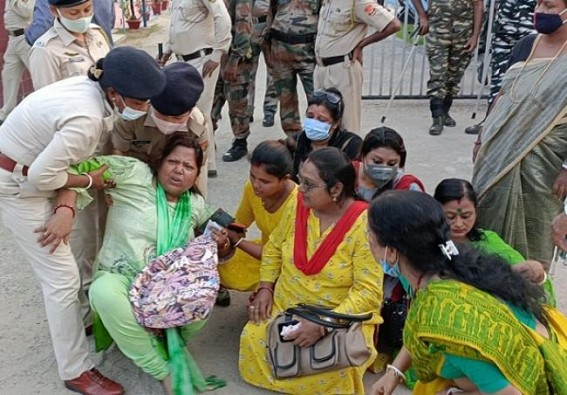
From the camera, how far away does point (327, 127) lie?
13.0ft

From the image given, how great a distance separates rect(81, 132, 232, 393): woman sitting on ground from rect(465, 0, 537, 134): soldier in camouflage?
356cm

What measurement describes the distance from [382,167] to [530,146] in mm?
681

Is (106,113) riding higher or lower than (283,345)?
higher

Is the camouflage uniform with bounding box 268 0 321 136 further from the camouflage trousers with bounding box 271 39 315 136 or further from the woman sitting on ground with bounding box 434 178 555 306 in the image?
the woman sitting on ground with bounding box 434 178 555 306

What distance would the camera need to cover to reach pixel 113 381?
3096 millimetres

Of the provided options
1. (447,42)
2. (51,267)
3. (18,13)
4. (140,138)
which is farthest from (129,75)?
(447,42)

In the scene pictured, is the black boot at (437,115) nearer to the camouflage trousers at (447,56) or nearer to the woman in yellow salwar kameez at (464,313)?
the camouflage trousers at (447,56)

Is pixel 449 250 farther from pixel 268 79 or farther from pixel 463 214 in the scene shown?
pixel 268 79

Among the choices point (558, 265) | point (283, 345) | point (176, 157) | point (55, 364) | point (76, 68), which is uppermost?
point (76, 68)

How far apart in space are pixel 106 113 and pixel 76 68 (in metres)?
0.77

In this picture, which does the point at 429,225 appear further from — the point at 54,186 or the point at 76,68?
the point at 76,68

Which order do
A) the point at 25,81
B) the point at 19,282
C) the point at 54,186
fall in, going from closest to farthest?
the point at 54,186 < the point at 19,282 < the point at 25,81

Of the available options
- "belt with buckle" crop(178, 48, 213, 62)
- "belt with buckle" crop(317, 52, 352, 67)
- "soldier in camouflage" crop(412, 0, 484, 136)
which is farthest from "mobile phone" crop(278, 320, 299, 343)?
"soldier in camouflage" crop(412, 0, 484, 136)

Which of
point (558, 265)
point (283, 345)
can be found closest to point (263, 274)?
point (283, 345)
